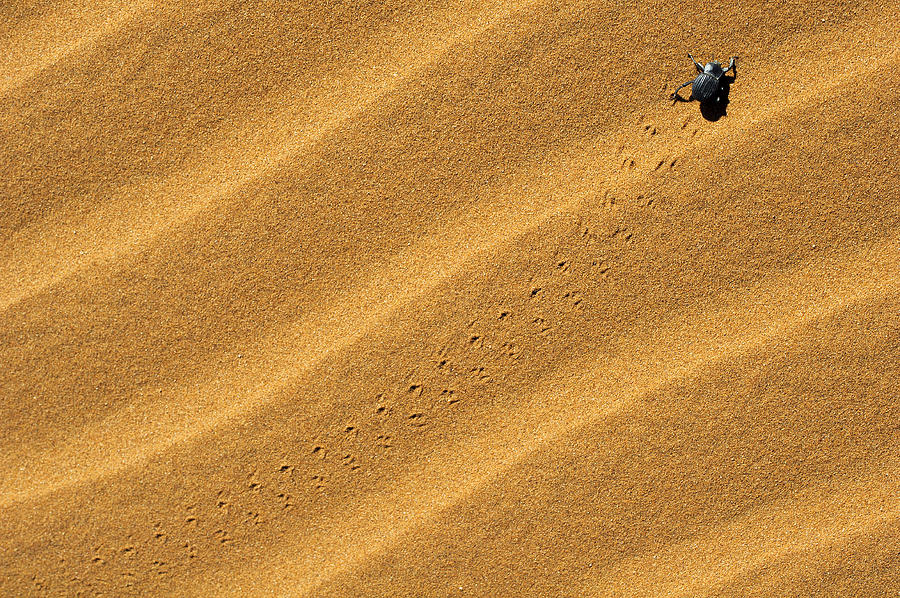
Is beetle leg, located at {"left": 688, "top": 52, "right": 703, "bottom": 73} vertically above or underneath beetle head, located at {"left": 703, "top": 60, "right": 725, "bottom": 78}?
above

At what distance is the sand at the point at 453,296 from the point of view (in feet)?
4.60

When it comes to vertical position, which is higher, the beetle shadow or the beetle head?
the beetle head

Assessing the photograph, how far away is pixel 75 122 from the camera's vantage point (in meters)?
1.44

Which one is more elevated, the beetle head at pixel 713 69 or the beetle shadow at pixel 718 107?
the beetle head at pixel 713 69

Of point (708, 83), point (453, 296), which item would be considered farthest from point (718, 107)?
point (453, 296)

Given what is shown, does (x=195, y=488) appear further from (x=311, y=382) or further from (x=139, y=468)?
(x=311, y=382)

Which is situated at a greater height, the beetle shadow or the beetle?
the beetle

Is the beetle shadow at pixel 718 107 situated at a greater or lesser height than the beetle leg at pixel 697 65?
lesser

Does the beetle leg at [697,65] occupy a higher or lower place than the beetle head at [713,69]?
higher

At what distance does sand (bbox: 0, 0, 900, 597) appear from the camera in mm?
1401

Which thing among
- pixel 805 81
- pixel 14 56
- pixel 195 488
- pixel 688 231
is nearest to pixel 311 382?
pixel 195 488

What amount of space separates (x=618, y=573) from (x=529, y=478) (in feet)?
1.08

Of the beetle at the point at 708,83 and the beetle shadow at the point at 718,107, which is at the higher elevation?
the beetle at the point at 708,83

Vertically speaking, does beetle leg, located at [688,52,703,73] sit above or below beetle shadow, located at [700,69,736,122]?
above
